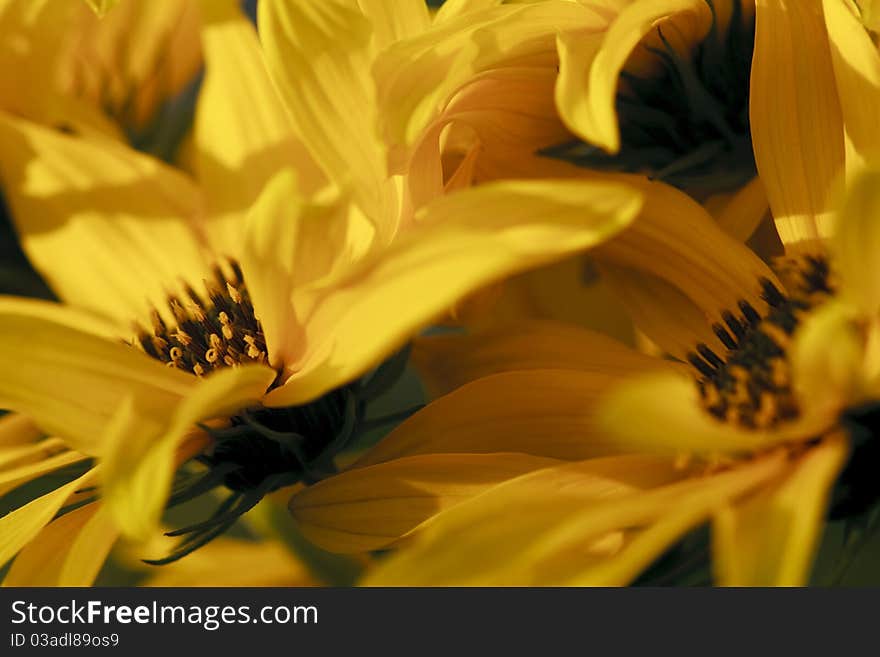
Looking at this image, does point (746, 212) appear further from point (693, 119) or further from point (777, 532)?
point (777, 532)

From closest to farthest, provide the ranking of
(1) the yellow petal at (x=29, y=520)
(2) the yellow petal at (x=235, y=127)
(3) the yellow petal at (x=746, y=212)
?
1. (1) the yellow petal at (x=29, y=520)
2. (3) the yellow petal at (x=746, y=212)
3. (2) the yellow petal at (x=235, y=127)

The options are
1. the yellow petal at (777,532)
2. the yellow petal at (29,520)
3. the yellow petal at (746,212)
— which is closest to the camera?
the yellow petal at (777,532)

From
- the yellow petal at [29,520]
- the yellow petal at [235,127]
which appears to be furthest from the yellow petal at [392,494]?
the yellow petal at [235,127]

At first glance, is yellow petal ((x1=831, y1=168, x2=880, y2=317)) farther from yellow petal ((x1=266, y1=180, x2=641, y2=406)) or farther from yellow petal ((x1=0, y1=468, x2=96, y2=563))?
yellow petal ((x1=0, y1=468, x2=96, y2=563))

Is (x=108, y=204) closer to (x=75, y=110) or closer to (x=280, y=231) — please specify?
(x=75, y=110)

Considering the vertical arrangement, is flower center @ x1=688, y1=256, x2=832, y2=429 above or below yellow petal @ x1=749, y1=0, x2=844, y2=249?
below

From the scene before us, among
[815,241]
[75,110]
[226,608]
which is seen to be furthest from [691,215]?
[75,110]

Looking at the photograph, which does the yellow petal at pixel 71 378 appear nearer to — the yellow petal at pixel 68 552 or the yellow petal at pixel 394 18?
the yellow petal at pixel 68 552

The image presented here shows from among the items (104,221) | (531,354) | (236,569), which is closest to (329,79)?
(531,354)

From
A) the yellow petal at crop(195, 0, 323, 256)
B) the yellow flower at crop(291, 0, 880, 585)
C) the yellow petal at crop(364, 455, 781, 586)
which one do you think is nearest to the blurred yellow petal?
the yellow flower at crop(291, 0, 880, 585)

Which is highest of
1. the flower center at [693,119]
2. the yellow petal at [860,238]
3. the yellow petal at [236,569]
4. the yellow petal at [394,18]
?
the yellow petal at [394,18]
